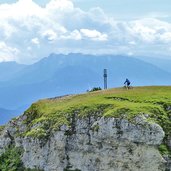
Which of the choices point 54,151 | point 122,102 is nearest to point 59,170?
Answer: point 54,151

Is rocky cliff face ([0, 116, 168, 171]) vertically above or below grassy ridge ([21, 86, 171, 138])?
below

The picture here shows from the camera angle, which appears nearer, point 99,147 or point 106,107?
point 99,147

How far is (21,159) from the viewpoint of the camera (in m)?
73.4

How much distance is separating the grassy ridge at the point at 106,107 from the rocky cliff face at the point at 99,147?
3.56 ft

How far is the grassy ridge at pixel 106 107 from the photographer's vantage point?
218 ft

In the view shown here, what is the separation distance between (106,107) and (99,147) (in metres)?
5.57

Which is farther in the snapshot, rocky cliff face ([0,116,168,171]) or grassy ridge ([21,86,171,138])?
grassy ridge ([21,86,171,138])

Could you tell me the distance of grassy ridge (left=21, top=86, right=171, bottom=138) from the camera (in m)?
66.5

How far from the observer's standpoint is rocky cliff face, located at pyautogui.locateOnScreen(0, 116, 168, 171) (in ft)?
209

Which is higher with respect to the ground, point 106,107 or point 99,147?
point 106,107

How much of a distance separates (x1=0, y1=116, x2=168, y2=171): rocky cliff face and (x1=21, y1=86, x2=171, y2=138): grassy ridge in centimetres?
109

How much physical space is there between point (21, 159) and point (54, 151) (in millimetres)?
5656

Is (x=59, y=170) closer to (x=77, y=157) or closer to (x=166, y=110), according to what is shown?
(x=77, y=157)

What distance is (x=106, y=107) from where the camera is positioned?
70062mm
